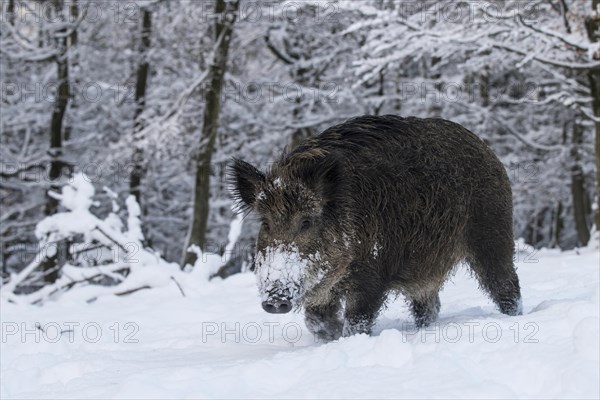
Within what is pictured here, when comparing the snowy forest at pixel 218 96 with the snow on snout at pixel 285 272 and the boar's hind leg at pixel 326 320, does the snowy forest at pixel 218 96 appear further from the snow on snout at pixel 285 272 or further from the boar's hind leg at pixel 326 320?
the snow on snout at pixel 285 272

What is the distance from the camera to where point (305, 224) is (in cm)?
435

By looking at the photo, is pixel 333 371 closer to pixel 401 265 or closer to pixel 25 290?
pixel 401 265

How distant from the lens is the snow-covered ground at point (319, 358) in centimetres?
311

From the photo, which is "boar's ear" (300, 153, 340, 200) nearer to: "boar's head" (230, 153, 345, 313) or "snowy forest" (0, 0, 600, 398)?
"boar's head" (230, 153, 345, 313)

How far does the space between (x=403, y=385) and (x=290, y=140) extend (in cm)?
1312

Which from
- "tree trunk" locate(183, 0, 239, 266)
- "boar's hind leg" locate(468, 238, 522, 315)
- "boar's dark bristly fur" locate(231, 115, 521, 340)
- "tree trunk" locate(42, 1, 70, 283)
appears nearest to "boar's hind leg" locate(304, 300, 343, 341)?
"boar's dark bristly fur" locate(231, 115, 521, 340)

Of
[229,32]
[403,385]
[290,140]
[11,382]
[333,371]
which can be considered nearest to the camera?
[403,385]

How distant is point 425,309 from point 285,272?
157cm

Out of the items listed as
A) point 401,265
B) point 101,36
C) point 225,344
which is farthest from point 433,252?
point 101,36

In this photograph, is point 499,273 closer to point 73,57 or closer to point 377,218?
point 377,218

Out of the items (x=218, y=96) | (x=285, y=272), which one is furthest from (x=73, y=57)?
(x=285, y=272)

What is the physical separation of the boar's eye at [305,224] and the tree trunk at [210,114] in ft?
29.4

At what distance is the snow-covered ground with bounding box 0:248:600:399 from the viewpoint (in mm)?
3105

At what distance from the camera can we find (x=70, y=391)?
11.9 feet
